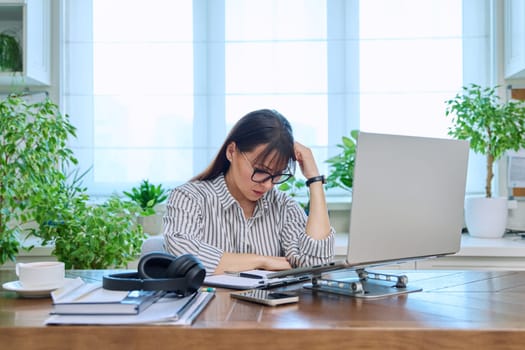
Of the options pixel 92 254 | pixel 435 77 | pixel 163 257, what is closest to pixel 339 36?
pixel 435 77

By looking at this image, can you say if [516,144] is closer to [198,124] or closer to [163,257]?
[198,124]

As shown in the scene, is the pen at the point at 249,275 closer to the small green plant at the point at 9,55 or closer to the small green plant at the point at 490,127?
the small green plant at the point at 490,127

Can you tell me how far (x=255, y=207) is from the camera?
6.94ft

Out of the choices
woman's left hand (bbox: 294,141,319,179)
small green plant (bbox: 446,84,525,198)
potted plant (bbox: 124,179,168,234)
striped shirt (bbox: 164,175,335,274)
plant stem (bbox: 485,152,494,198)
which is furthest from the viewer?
potted plant (bbox: 124,179,168,234)

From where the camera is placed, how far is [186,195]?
1.95 m

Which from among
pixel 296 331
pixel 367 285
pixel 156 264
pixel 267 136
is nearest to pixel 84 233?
pixel 267 136

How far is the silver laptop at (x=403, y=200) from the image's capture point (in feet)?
4.18

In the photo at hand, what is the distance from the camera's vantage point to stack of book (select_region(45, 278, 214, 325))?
1046 mm

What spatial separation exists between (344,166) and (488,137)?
0.74m

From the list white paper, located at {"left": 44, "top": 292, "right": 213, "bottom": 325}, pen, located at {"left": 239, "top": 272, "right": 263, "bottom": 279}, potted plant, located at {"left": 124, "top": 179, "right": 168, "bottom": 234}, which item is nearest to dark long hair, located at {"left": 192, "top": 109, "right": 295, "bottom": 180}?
pen, located at {"left": 239, "top": 272, "right": 263, "bottom": 279}

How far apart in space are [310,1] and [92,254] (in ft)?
6.22

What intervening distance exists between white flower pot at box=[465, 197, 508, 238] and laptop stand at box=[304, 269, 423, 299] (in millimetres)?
1634

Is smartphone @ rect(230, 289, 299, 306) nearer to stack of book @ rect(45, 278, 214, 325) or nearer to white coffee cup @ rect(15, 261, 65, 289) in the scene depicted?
stack of book @ rect(45, 278, 214, 325)

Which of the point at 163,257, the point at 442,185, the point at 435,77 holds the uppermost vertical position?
the point at 435,77
